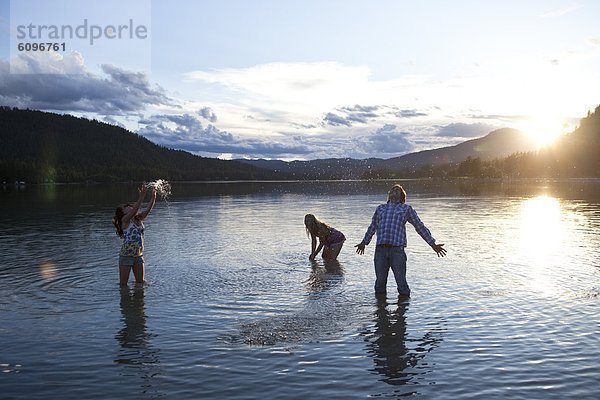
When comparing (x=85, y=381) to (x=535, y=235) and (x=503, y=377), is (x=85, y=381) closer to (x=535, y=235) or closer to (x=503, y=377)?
(x=503, y=377)

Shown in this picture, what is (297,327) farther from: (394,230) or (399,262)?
(394,230)

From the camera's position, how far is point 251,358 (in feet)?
30.3

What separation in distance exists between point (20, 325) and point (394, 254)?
8.28 m

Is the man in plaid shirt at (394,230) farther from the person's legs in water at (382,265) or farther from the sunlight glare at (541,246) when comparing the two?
the sunlight glare at (541,246)

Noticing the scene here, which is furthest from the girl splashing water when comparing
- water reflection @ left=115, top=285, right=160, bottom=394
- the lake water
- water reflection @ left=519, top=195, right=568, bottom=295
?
water reflection @ left=519, top=195, right=568, bottom=295

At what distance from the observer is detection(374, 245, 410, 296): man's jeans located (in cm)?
1295

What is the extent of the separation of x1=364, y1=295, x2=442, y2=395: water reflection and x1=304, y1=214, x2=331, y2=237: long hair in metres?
6.49

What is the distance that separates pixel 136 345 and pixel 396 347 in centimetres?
470

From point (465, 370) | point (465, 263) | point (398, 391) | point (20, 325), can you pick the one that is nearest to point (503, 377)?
point (465, 370)

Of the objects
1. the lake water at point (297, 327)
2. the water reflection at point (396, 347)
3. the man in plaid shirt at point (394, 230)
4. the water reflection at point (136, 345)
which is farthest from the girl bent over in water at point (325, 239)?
the water reflection at point (136, 345)

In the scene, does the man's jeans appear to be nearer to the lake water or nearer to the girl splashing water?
the lake water

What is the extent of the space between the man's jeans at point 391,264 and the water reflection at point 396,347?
1.20 m

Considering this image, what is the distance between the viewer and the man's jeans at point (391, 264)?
1295 cm

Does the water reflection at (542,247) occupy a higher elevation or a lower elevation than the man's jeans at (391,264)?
lower
